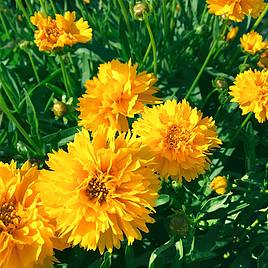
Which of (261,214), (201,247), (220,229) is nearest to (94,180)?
(201,247)

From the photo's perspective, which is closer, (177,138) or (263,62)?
(177,138)

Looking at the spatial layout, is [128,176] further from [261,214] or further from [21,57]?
[21,57]

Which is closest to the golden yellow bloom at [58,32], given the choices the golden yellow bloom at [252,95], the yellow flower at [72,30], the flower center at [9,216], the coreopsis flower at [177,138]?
the yellow flower at [72,30]

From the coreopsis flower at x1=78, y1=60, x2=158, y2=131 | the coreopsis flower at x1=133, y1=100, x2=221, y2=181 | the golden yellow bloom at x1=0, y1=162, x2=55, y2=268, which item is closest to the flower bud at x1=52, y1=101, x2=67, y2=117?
the coreopsis flower at x1=78, y1=60, x2=158, y2=131

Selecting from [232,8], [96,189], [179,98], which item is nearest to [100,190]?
[96,189]

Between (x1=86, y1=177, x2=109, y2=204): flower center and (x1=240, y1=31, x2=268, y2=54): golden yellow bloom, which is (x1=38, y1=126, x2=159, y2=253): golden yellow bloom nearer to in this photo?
(x1=86, y1=177, x2=109, y2=204): flower center

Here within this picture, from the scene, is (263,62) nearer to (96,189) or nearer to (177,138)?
(177,138)
